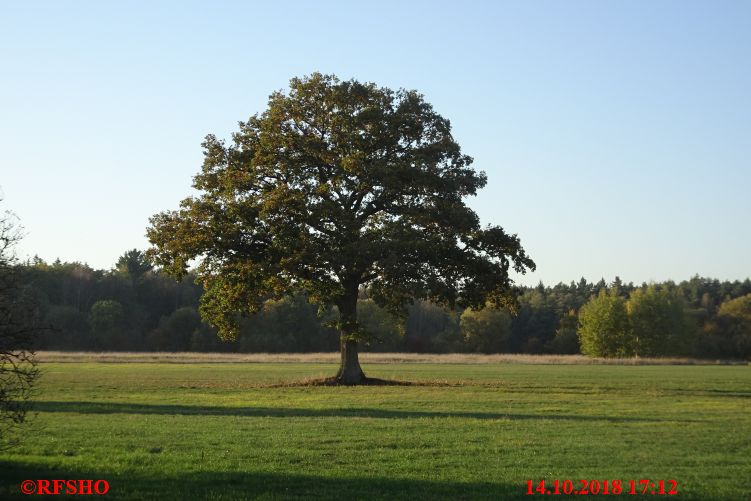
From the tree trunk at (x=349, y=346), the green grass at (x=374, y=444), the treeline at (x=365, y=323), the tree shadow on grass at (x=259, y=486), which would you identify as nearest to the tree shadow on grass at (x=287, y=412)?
the green grass at (x=374, y=444)

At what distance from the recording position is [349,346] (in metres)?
44.5

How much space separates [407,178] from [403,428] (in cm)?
2222

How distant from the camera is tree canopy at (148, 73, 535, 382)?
A: 41.2 meters

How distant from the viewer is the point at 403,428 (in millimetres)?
22062

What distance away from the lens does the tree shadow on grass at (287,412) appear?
25859 millimetres

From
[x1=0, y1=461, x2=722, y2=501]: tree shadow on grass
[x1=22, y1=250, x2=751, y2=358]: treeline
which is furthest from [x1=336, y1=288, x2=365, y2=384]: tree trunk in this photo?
[x1=22, y1=250, x2=751, y2=358]: treeline

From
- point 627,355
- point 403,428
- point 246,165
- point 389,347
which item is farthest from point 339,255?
point 389,347

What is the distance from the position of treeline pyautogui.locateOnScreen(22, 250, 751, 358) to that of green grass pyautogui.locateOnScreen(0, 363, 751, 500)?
86100 millimetres

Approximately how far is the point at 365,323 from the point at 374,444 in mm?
118466

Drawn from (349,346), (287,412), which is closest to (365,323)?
(349,346)

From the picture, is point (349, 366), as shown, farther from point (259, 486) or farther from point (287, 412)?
point (259, 486)

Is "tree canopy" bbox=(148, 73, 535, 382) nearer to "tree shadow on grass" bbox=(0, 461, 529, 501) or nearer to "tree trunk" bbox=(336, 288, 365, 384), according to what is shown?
"tree trunk" bbox=(336, 288, 365, 384)

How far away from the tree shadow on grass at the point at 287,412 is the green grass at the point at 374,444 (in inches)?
2.8

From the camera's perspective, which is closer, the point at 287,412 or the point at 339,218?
the point at 287,412
